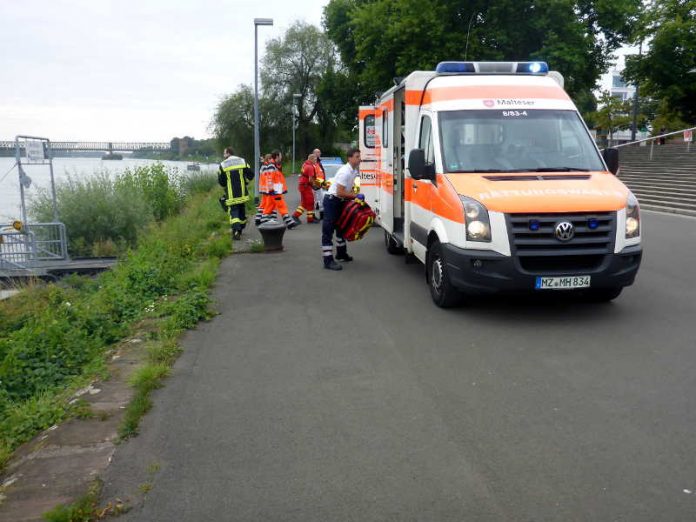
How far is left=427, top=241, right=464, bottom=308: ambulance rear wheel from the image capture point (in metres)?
7.43

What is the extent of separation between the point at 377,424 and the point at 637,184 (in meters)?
23.2

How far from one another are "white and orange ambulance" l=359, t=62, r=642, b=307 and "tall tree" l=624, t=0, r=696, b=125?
3016 cm

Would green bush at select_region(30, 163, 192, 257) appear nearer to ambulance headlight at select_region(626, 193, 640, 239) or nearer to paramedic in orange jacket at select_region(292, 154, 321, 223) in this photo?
paramedic in orange jacket at select_region(292, 154, 321, 223)

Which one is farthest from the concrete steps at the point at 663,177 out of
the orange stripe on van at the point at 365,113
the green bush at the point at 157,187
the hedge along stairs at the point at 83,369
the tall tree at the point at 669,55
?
the hedge along stairs at the point at 83,369

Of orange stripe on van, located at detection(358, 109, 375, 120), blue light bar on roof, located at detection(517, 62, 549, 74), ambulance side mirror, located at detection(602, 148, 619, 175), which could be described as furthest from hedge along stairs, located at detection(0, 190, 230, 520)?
orange stripe on van, located at detection(358, 109, 375, 120)

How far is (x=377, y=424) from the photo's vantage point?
14.8 feet

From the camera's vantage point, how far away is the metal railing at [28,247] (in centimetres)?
1252

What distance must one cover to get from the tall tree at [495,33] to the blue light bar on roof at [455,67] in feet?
68.8

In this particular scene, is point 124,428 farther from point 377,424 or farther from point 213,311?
point 213,311

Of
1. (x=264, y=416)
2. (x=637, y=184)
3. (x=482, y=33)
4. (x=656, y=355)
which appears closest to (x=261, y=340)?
(x=264, y=416)

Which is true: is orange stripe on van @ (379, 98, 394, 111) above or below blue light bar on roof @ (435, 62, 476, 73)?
below

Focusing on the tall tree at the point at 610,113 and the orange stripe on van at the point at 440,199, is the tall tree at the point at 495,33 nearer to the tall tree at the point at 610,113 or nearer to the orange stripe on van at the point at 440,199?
the tall tree at the point at 610,113

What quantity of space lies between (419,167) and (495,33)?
24.2 metres

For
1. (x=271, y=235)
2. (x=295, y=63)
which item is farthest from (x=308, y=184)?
(x=295, y=63)
